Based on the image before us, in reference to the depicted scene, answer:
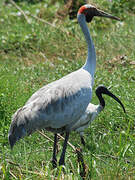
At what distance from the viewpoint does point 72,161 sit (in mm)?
4801

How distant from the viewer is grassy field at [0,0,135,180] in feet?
14.2

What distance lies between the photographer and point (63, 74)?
7.59 meters

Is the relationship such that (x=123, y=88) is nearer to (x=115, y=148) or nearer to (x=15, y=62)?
(x=115, y=148)

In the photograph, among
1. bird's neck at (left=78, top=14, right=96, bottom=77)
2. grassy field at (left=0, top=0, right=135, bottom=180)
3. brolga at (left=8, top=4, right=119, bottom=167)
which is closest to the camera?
grassy field at (left=0, top=0, right=135, bottom=180)

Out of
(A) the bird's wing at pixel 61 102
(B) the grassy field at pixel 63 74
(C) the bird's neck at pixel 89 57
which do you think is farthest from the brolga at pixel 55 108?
(B) the grassy field at pixel 63 74

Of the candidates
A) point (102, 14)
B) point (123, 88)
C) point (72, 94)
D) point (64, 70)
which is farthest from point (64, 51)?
point (72, 94)

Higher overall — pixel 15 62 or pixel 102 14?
pixel 102 14

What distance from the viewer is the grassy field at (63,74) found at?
Answer: 170 inches

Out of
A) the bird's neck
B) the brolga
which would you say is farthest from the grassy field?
the bird's neck

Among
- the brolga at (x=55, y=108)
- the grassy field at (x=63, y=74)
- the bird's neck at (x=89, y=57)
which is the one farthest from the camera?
the bird's neck at (x=89, y=57)

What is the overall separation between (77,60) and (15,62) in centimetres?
135

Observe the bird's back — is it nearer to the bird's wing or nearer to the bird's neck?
the bird's wing

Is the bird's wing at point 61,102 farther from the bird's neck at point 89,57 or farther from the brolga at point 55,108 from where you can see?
the bird's neck at point 89,57

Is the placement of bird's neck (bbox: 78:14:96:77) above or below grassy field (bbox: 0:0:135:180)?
above
